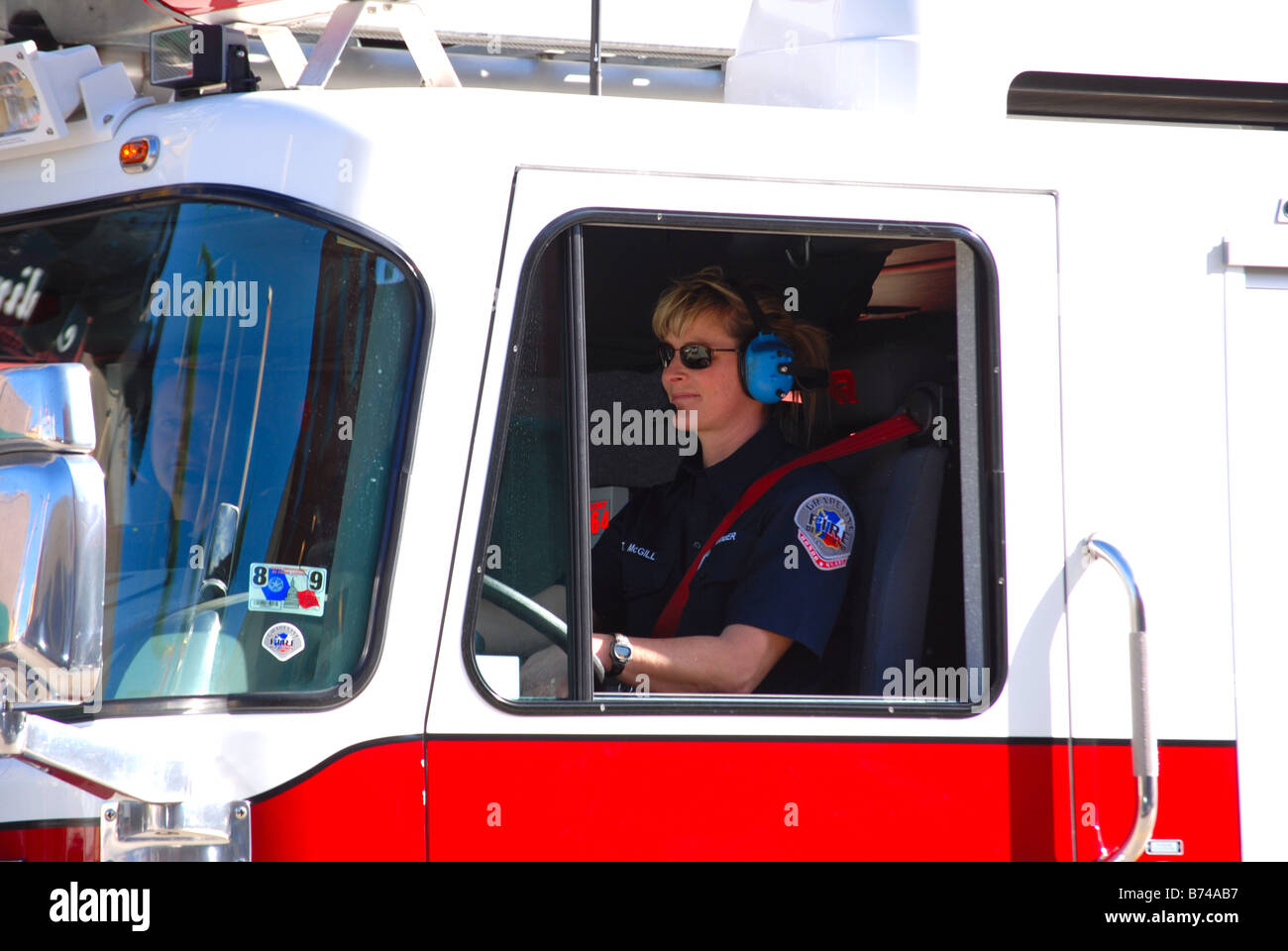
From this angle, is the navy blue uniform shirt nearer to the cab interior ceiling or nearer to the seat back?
the seat back

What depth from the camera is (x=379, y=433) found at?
7.06 feet

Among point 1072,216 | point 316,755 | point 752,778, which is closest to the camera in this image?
point 316,755

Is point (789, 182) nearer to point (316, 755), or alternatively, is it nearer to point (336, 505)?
point (336, 505)

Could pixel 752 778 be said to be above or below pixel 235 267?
below

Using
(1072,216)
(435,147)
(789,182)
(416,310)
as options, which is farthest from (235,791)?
(1072,216)

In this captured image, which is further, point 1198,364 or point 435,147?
point 1198,364

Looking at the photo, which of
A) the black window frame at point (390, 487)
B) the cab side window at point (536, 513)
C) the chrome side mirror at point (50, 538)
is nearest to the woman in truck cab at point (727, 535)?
the cab side window at point (536, 513)

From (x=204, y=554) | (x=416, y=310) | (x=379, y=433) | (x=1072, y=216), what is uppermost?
(x=1072, y=216)

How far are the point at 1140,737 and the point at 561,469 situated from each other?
40.3 inches

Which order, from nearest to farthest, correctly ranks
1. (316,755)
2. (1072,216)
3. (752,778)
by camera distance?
1. (316,755)
2. (752,778)
3. (1072,216)

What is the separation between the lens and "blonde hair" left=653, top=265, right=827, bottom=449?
2797mm

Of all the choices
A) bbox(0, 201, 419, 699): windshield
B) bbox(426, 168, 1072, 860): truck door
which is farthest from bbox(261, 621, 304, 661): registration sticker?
bbox(426, 168, 1072, 860): truck door

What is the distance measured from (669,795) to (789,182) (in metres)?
1.04

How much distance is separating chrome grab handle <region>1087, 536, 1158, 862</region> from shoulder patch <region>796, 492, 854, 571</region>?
562mm
